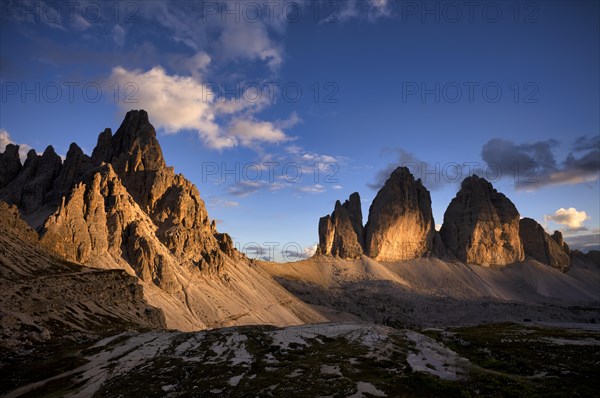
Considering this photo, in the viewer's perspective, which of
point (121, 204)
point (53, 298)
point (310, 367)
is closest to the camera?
point (310, 367)

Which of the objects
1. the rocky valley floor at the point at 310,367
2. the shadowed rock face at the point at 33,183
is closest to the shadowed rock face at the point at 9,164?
the shadowed rock face at the point at 33,183

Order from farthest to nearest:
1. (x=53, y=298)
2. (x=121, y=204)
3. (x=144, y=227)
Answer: (x=144, y=227) → (x=121, y=204) → (x=53, y=298)

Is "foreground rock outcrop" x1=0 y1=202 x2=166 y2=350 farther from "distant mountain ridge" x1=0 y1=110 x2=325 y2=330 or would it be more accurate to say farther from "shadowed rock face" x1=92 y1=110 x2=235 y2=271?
"shadowed rock face" x1=92 y1=110 x2=235 y2=271

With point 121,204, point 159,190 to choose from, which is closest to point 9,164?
point 159,190

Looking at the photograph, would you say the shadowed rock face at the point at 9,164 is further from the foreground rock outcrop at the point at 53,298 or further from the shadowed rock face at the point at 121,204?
the foreground rock outcrop at the point at 53,298

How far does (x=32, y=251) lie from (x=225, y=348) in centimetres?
6160

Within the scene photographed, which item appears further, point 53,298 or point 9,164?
point 9,164

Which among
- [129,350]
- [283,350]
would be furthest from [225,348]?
[129,350]

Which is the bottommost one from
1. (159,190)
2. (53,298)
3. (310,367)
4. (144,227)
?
(310,367)

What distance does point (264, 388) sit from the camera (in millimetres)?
30250

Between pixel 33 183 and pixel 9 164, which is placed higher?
pixel 9 164

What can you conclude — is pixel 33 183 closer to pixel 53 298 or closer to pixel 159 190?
pixel 159 190

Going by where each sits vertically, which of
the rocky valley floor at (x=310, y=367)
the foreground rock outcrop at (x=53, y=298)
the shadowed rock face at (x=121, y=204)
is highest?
the shadowed rock face at (x=121, y=204)

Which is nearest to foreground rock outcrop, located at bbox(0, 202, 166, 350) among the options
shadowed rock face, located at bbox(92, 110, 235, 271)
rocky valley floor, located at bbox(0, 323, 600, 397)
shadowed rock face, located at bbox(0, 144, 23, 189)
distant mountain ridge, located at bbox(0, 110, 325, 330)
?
rocky valley floor, located at bbox(0, 323, 600, 397)
